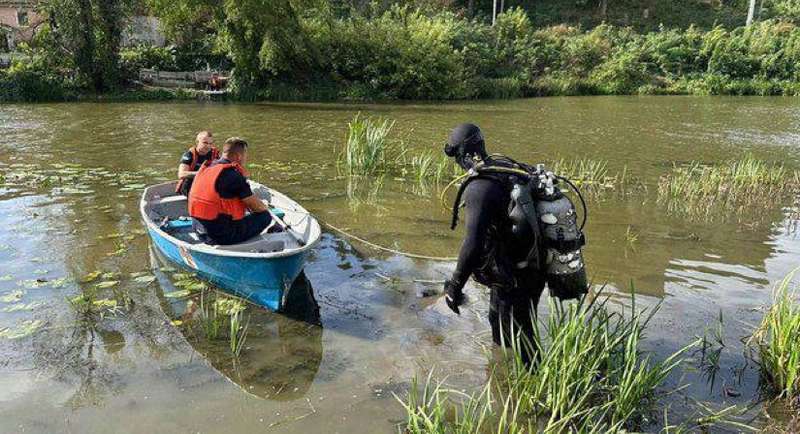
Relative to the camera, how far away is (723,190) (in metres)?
9.88

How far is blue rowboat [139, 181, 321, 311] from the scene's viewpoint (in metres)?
5.16

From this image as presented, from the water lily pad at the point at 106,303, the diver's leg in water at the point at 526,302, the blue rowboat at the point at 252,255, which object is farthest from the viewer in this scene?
the water lily pad at the point at 106,303

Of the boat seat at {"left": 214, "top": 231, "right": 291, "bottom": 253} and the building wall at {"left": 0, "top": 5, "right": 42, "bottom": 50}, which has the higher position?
the building wall at {"left": 0, "top": 5, "right": 42, "bottom": 50}

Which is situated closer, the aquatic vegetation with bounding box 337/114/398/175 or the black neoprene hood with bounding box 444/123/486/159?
the black neoprene hood with bounding box 444/123/486/159

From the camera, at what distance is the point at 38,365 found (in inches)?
179

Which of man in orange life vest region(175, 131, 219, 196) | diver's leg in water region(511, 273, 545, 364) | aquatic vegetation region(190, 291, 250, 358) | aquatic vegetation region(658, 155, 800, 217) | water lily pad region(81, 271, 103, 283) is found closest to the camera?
diver's leg in water region(511, 273, 545, 364)

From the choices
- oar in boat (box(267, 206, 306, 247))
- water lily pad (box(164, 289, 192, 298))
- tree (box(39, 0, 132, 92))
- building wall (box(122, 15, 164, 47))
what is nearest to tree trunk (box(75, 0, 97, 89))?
tree (box(39, 0, 132, 92))

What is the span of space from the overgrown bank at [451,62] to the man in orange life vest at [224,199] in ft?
70.7

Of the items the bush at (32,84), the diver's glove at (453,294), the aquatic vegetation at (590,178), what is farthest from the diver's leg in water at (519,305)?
the bush at (32,84)

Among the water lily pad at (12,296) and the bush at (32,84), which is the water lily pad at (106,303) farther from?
the bush at (32,84)

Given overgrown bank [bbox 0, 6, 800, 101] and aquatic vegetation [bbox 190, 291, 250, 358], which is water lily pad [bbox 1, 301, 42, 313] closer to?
aquatic vegetation [bbox 190, 291, 250, 358]

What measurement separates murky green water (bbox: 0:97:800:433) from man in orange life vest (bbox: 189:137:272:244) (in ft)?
2.87

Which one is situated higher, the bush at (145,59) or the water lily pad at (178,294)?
the bush at (145,59)

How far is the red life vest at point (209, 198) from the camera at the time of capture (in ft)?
18.4
